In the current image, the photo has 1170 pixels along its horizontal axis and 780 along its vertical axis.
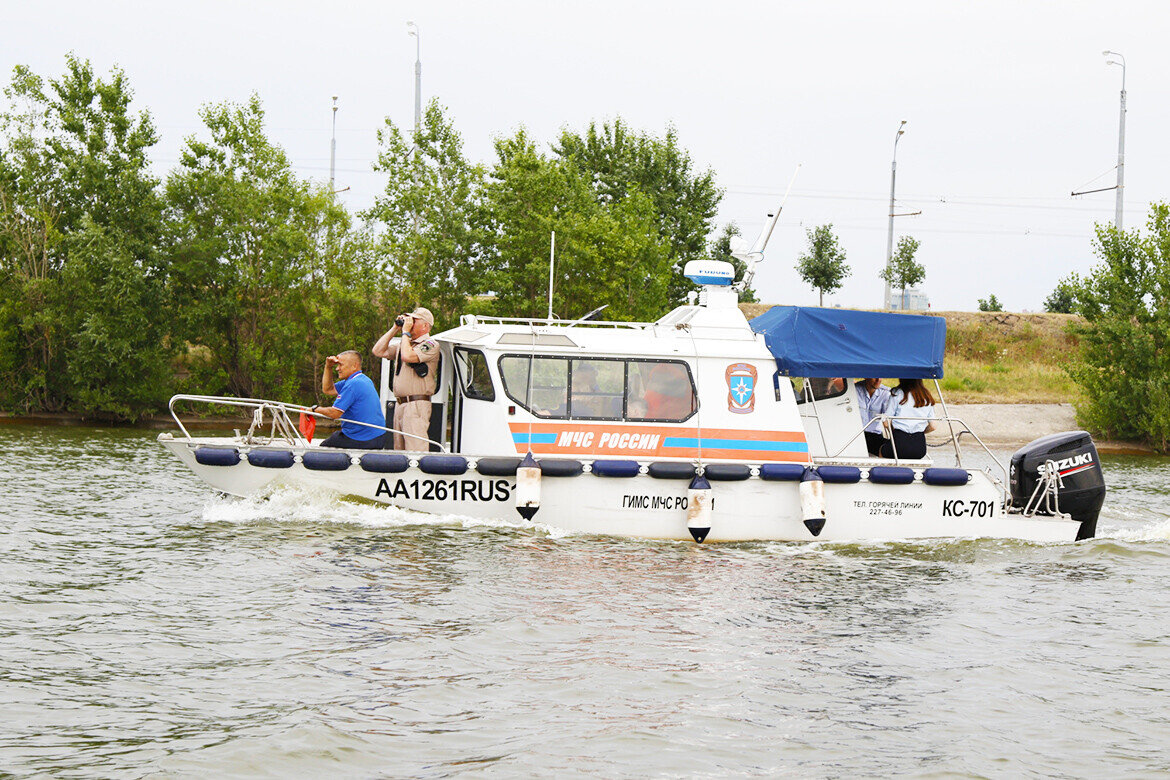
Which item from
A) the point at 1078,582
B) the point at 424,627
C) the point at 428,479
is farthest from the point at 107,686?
the point at 1078,582

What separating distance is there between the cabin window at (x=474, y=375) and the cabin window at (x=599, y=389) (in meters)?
0.24

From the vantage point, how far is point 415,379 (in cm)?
1336

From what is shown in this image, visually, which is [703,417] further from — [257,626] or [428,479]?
[257,626]

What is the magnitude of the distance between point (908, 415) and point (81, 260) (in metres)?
26.7

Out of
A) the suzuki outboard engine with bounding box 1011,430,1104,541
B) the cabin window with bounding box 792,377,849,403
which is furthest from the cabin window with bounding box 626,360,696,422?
the suzuki outboard engine with bounding box 1011,430,1104,541

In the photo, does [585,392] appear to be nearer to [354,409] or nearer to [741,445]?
[741,445]

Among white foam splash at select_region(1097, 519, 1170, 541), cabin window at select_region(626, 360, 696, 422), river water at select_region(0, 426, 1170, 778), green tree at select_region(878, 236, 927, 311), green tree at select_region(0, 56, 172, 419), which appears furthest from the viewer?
green tree at select_region(878, 236, 927, 311)

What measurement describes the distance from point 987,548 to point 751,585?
12.1 feet

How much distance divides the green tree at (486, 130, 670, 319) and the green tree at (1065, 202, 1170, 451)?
45.9ft

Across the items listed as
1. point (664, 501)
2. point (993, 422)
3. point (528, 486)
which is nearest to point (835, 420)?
point (664, 501)

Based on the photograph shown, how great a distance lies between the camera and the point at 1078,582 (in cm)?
1205

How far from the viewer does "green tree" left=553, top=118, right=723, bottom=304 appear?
153 ft

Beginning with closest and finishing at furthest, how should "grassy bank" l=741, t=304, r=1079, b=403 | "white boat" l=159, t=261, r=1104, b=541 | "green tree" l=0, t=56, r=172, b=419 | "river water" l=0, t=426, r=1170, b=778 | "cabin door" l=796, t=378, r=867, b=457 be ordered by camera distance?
1. "river water" l=0, t=426, r=1170, b=778
2. "white boat" l=159, t=261, r=1104, b=541
3. "cabin door" l=796, t=378, r=867, b=457
4. "green tree" l=0, t=56, r=172, b=419
5. "grassy bank" l=741, t=304, r=1079, b=403

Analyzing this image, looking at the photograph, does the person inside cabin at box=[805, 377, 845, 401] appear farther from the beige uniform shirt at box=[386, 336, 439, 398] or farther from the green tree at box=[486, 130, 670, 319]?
the green tree at box=[486, 130, 670, 319]
